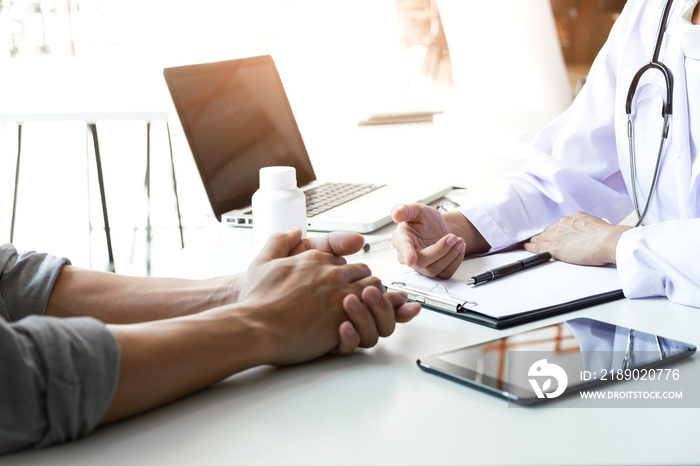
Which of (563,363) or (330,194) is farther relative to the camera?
(330,194)

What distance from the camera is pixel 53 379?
0.59m

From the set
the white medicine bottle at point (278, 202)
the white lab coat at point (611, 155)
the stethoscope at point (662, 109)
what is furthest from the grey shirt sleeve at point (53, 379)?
the stethoscope at point (662, 109)

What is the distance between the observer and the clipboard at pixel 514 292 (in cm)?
89

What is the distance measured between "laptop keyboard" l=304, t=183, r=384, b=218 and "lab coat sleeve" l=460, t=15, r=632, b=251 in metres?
0.34

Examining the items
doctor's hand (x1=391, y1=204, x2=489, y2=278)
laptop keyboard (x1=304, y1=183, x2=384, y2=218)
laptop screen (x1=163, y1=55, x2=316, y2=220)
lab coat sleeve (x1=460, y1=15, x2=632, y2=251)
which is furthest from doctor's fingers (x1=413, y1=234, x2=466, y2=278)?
laptop screen (x1=163, y1=55, x2=316, y2=220)

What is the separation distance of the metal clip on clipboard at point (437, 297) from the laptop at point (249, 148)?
1.27 feet

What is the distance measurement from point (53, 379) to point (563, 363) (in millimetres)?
464

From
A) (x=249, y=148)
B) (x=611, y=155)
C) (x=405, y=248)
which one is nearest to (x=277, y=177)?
(x=405, y=248)

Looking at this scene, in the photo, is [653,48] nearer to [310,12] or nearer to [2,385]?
[2,385]

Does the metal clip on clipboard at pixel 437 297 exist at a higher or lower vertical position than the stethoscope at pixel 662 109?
lower

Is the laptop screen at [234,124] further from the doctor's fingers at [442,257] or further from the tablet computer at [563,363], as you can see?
the tablet computer at [563,363]

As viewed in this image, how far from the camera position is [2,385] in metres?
0.57

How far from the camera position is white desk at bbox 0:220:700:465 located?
0.58m

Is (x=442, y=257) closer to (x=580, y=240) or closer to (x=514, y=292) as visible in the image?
(x=514, y=292)
